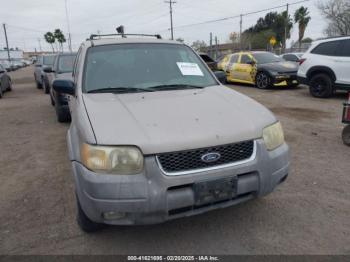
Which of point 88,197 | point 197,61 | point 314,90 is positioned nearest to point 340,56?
point 314,90

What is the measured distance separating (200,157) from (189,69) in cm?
170

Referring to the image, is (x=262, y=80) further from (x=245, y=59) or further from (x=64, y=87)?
(x=64, y=87)

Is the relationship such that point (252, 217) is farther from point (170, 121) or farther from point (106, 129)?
point (106, 129)

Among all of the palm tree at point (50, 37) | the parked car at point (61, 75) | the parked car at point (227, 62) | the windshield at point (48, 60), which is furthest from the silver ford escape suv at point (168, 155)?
the palm tree at point (50, 37)

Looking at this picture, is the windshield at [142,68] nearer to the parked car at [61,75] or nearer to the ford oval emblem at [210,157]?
the ford oval emblem at [210,157]

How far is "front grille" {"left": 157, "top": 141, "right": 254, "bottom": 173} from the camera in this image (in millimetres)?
2377

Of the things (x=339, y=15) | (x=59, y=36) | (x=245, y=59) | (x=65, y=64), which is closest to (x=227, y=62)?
(x=245, y=59)

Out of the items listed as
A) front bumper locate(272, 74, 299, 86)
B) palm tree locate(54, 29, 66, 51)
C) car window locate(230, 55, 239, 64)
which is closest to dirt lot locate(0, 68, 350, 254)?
front bumper locate(272, 74, 299, 86)

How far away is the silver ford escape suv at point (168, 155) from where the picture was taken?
2.34 m

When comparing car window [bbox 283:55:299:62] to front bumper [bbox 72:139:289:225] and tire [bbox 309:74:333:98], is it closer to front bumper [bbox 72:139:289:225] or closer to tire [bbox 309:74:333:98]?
tire [bbox 309:74:333:98]

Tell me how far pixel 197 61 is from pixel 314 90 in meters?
7.49

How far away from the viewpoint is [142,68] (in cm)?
367

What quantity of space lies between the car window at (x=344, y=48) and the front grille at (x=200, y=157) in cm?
822

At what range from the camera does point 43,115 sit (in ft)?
29.5
